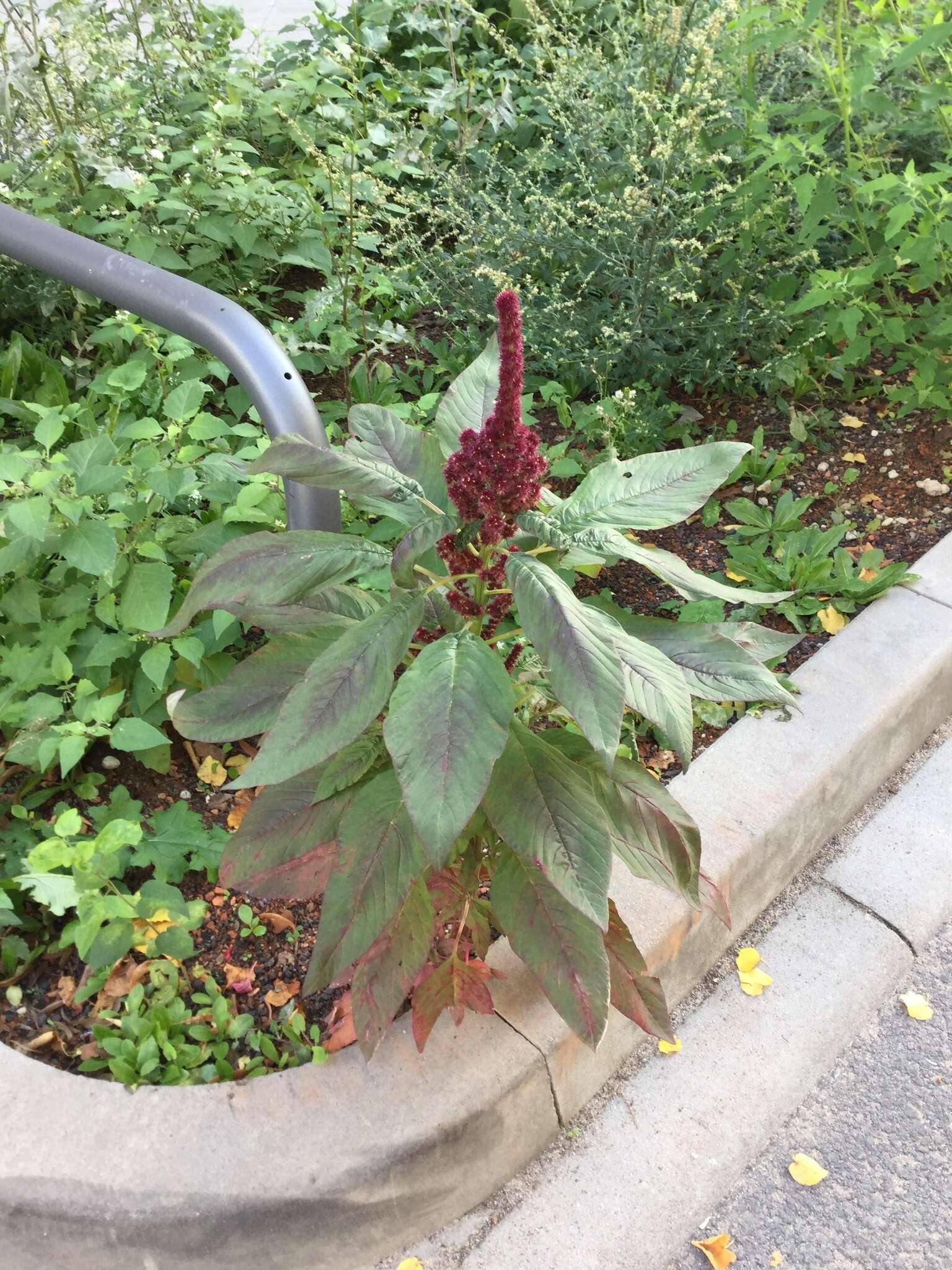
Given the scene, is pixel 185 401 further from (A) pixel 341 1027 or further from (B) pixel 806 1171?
(B) pixel 806 1171

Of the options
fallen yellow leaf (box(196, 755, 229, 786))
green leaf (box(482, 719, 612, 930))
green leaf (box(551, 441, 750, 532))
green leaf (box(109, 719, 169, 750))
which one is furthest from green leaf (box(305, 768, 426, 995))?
fallen yellow leaf (box(196, 755, 229, 786))

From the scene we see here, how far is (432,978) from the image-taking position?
176 cm

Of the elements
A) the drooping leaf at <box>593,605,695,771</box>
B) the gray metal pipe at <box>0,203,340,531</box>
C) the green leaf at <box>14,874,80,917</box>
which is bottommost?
the green leaf at <box>14,874,80,917</box>

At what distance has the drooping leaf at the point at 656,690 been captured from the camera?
4.50 feet

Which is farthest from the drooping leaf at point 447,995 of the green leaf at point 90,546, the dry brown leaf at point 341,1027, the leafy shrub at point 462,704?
the green leaf at point 90,546

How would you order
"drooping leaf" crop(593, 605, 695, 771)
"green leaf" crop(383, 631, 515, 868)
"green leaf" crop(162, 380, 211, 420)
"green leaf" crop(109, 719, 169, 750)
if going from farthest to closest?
"green leaf" crop(162, 380, 211, 420) → "green leaf" crop(109, 719, 169, 750) → "drooping leaf" crop(593, 605, 695, 771) → "green leaf" crop(383, 631, 515, 868)

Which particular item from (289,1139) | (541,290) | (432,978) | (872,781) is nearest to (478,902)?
(432,978)

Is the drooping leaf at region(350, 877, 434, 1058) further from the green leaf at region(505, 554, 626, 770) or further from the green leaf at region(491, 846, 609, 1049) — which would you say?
the green leaf at region(505, 554, 626, 770)

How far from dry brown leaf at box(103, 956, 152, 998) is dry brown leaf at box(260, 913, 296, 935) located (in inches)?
9.1

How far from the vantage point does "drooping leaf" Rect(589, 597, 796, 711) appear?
1.54 metres

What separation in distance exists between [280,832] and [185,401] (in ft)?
3.92

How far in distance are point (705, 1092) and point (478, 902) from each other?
0.58m

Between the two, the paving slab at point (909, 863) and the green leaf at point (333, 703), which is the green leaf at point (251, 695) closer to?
the green leaf at point (333, 703)

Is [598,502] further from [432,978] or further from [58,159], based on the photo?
[58,159]
